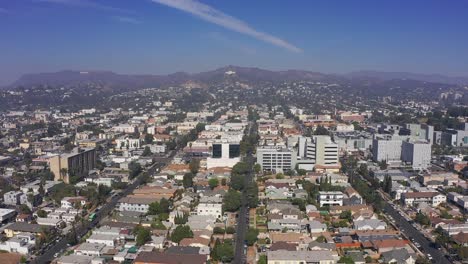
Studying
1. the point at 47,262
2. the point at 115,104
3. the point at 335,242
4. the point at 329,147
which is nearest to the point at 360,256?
the point at 335,242

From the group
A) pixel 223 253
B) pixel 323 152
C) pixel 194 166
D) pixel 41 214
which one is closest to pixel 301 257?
pixel 223 253

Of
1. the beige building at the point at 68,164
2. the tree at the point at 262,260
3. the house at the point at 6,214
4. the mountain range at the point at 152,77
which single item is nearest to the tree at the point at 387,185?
the tree at the point at 262,260

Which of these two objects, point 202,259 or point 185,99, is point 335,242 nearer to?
point 202,259

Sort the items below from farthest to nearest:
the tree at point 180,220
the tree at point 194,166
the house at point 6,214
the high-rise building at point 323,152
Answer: the high-rise building at point 323,152, the tree at point 194,166, the house at point 6,214, the tree at point 180,220

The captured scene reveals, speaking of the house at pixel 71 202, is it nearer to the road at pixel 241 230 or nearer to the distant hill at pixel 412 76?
the road at pixel 241 230

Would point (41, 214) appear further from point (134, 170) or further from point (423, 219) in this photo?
point (423, 219)

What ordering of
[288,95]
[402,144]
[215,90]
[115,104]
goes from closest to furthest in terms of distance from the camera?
[402,144] → [115,104] → [288,95] → [215,90]
